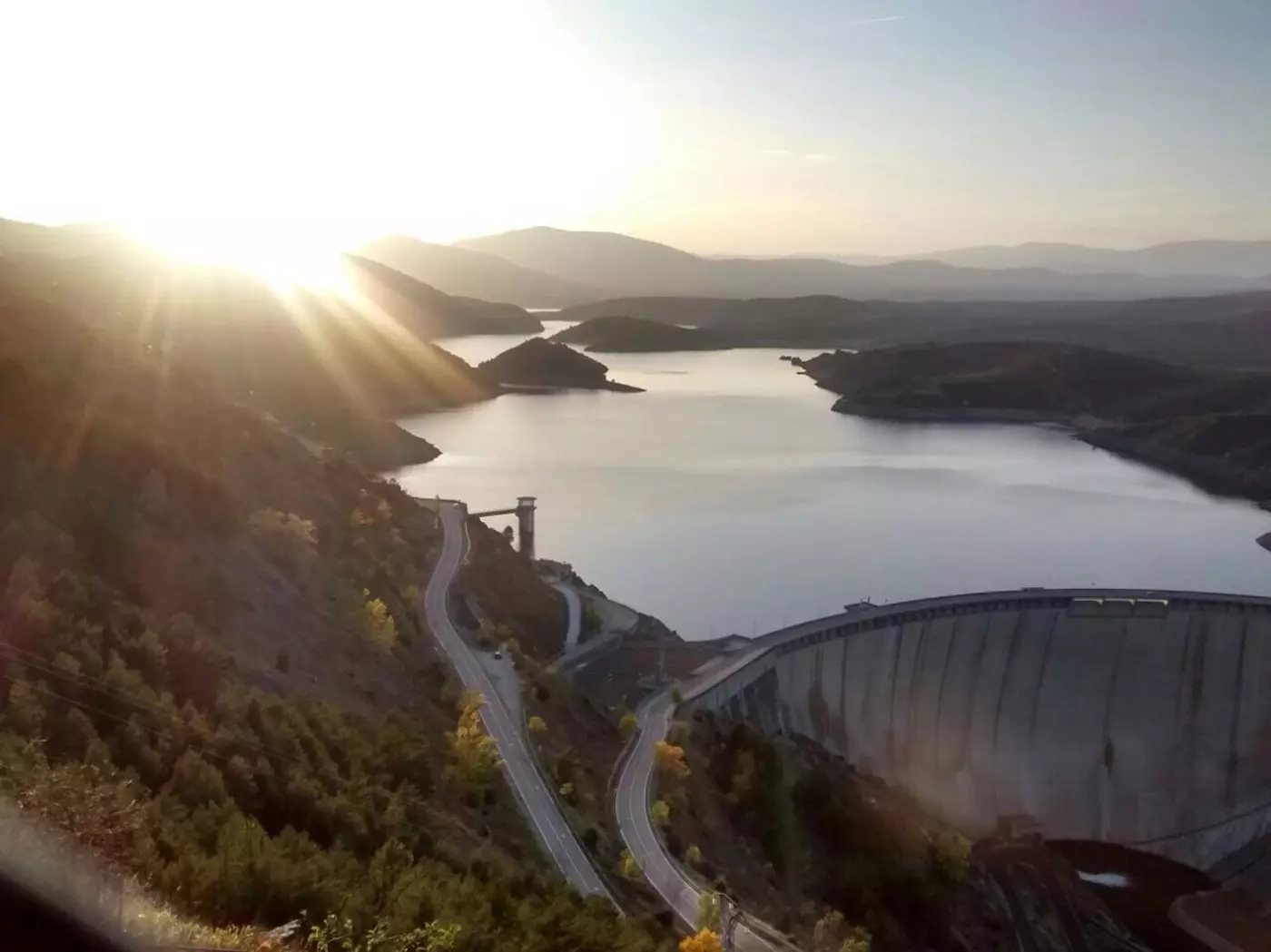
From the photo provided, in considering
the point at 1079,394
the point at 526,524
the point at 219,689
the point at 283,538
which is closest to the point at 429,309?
the point at 1079,394

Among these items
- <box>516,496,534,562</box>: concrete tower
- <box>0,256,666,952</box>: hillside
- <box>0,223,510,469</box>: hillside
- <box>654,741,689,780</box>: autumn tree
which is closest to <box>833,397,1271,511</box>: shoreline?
<box>0,223,510,469</box>: hillside

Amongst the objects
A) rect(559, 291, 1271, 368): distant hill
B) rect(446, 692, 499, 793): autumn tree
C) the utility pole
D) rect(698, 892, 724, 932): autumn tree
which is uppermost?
rect(559, 291, 1271, 368): distant hill

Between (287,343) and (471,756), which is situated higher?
(287,343)

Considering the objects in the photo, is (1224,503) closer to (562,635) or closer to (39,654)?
(562,635)

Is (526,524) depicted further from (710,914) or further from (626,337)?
(626,337)

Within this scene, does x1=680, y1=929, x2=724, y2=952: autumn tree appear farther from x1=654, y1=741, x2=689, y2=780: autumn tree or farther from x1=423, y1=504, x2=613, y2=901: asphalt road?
x1=654, y1=741, x2=689, y2=780: autumn tree

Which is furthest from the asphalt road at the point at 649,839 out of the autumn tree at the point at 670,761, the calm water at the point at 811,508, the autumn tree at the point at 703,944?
the calm water at the point at 811,508
